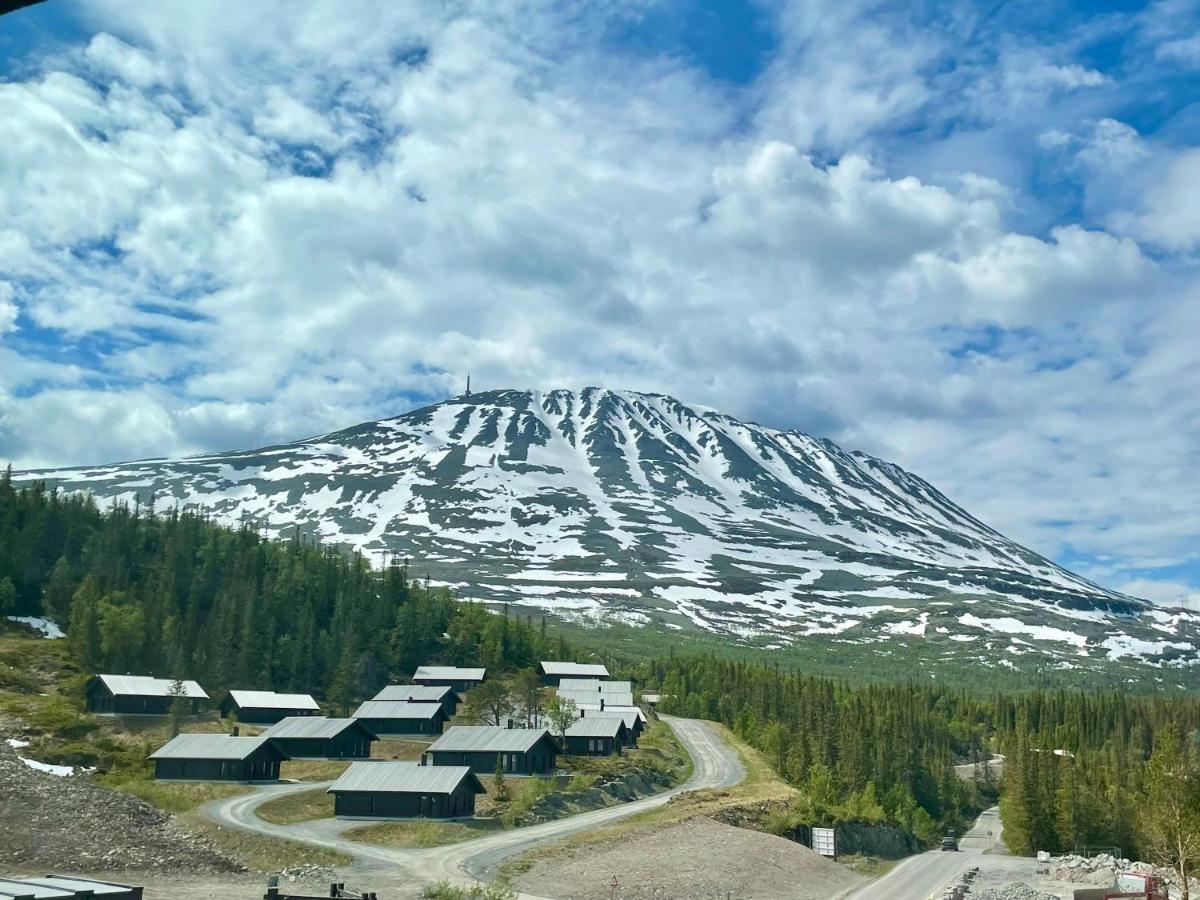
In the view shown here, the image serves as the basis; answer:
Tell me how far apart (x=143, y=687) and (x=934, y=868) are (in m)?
81.5

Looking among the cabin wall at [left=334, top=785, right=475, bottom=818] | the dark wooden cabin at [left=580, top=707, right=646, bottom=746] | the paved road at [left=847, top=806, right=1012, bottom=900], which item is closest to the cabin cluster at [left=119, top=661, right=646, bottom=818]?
the cabin wall at [left=334, top=785, right=475, bottom=818]

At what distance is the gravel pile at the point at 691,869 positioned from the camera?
192 feet

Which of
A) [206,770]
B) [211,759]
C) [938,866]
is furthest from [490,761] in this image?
[938,866]

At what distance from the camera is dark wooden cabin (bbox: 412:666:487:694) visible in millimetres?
137250

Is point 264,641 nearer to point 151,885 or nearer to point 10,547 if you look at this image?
point 10,547

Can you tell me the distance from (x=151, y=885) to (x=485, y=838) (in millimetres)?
24623

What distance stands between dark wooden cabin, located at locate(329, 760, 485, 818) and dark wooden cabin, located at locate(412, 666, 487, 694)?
58991 millimetres

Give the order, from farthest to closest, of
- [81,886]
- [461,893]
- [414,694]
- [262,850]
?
[414,694], [262,850], [461,893], [81,886]

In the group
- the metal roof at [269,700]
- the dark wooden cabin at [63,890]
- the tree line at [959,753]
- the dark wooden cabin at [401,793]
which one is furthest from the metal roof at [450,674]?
the dark wooden cabin at [63,890]

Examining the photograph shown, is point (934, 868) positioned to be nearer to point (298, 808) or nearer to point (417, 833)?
point (417, 833)

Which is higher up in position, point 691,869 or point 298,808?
point 298,808

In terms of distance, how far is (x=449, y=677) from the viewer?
13738 cm

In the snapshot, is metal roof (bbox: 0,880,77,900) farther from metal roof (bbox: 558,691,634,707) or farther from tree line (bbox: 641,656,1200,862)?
metal roof (bbox: 558,691,634,707)

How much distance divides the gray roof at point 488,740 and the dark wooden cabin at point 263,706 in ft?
93.4
